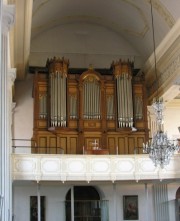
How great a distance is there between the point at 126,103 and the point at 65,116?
2524 millimetres

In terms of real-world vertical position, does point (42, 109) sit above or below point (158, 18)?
below

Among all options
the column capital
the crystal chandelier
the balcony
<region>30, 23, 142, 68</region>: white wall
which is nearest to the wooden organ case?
the balcony

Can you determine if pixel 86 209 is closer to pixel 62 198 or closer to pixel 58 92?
pixel 62 198

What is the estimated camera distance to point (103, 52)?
22188 mm

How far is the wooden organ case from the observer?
19109 millimetres

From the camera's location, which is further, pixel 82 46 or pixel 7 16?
pixel 82 46

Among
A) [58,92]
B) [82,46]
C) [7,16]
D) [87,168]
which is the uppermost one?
[82,46]

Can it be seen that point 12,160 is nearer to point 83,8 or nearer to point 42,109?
point 42,109

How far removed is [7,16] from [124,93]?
9362 mm

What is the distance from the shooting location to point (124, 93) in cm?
1962

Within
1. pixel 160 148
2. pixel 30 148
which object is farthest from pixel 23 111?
pixel 160 148

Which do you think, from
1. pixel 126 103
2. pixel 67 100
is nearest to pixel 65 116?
pixel 67 100

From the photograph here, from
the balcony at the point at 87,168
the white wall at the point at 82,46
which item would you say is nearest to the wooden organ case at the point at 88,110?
the balcony at the point at 87,168

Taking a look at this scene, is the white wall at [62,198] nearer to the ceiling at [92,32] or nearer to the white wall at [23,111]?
the white wall at [23,111]
